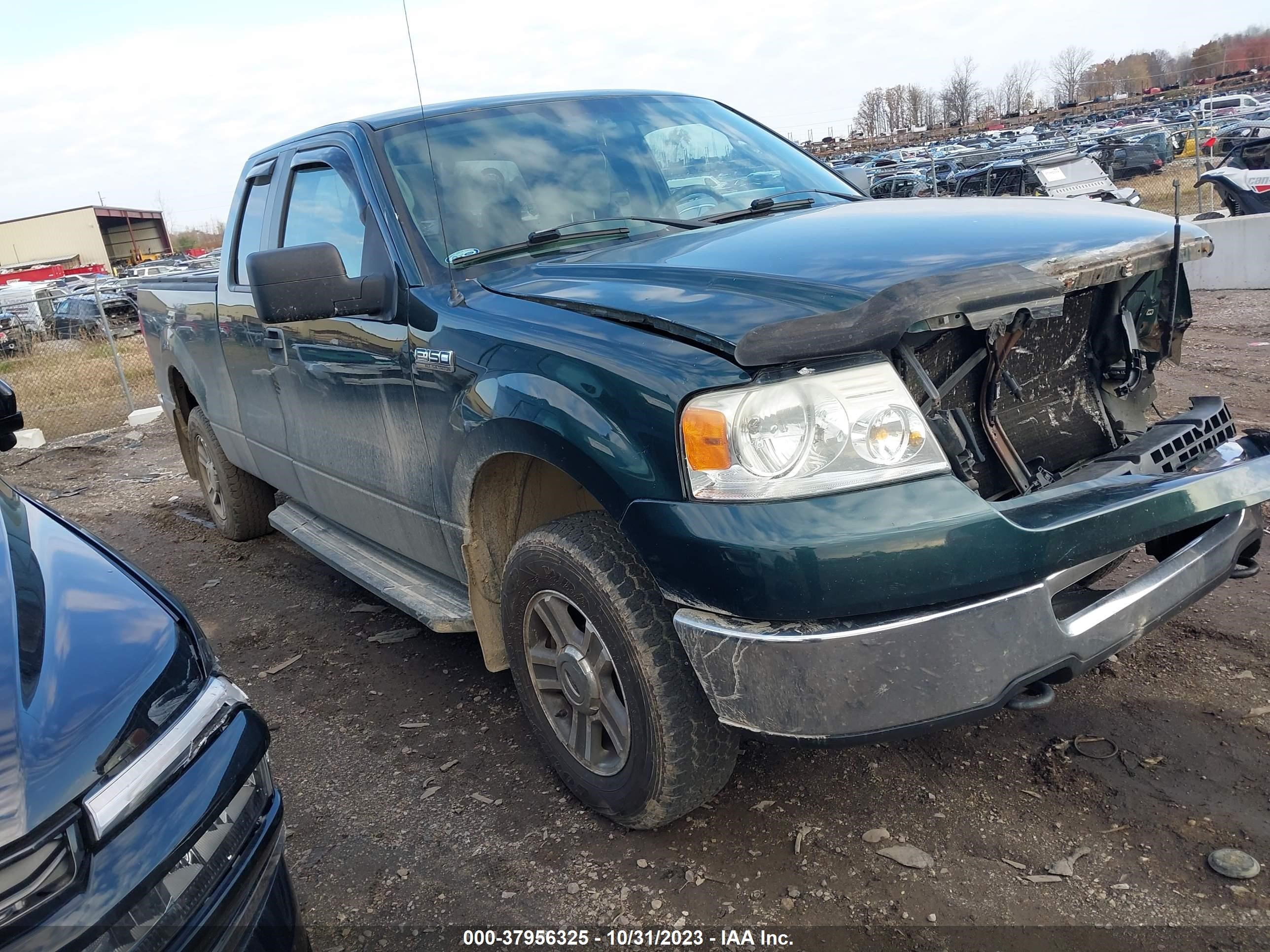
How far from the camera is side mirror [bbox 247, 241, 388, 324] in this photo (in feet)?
9.39

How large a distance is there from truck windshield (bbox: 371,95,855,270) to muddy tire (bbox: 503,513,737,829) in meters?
1.07

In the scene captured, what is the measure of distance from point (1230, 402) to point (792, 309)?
5.06 metres

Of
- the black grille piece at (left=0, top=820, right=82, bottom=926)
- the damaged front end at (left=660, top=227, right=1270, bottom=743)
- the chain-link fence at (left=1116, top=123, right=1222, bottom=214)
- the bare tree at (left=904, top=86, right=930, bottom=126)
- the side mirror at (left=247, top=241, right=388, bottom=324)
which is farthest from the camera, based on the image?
the bare tree at (left=904, top=86, right=930, bottom=126)

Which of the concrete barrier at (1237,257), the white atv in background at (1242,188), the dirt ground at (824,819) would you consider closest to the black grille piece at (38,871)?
the dirt ground at (824,819)

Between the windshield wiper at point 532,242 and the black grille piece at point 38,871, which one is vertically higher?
the windshield wiper at point 532,242

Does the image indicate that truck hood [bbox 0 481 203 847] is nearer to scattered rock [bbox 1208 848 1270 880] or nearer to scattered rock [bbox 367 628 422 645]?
scattered rock [bbox 367 628 422 645]

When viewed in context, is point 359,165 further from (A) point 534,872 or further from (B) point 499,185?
(A) point 534,872

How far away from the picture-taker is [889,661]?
2.00 m

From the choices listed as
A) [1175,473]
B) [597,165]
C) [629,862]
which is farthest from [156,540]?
[1175,473]

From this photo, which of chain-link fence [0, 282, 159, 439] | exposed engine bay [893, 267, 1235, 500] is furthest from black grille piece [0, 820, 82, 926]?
chain-link fence [0, 282, 159, 439]

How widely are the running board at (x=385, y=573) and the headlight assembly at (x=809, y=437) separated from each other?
1.32 m

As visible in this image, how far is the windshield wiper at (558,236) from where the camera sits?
3062mm

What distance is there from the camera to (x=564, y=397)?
2.37 m

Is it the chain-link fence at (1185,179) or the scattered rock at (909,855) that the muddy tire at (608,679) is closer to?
the scattered rock at (909,855)
